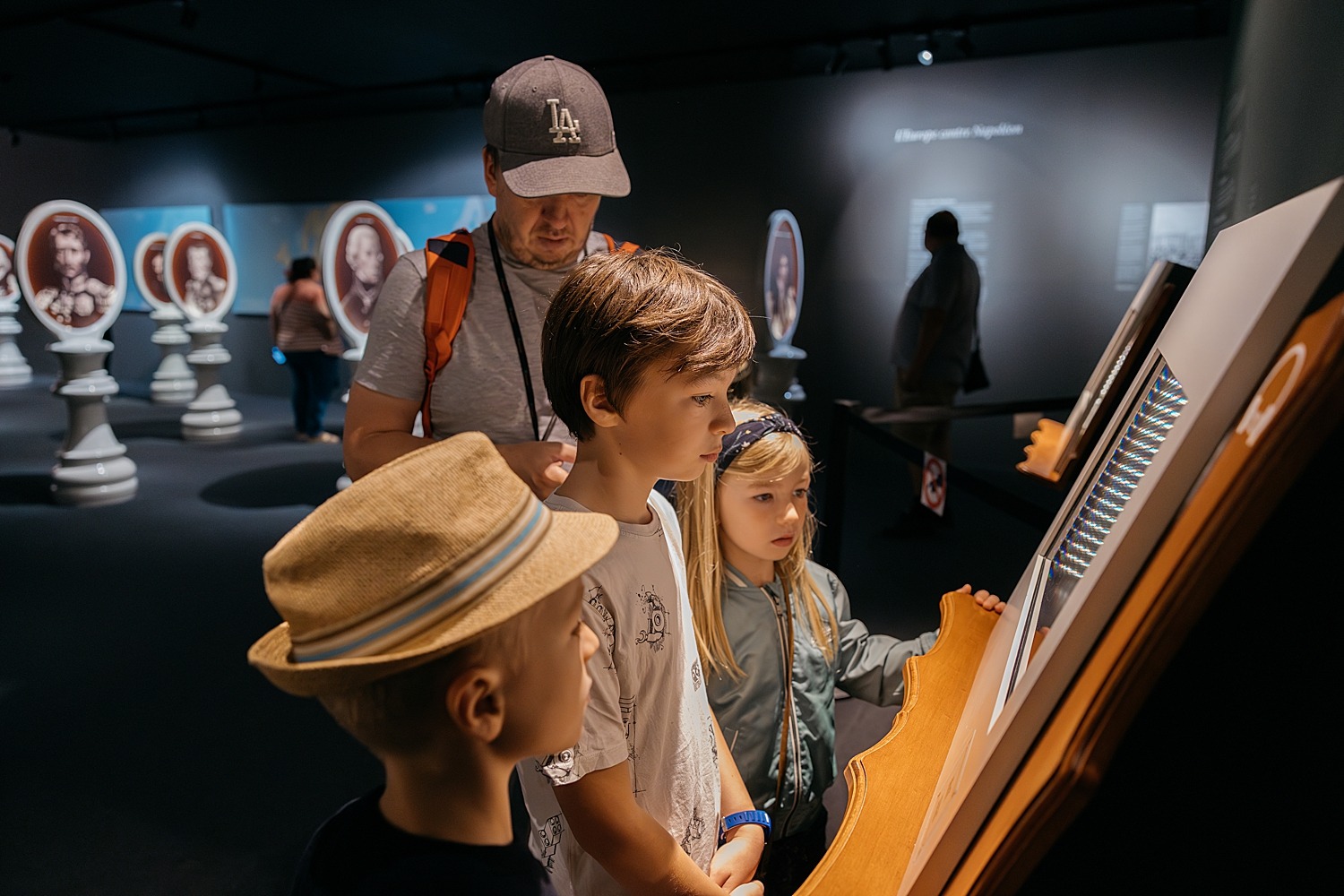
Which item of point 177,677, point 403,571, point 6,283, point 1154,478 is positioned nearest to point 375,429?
point 403,571

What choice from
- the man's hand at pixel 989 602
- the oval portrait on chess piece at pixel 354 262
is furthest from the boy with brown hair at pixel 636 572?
the oval portrait on chess piece at pixel 354 262

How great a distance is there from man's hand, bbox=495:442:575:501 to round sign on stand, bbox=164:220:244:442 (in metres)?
7.87

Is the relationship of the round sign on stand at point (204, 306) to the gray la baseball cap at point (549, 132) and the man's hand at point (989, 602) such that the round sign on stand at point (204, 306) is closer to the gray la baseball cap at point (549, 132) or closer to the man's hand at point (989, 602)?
the gray la baseball cap at point (549, 132)

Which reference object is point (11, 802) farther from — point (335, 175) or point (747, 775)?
point (335, 175)

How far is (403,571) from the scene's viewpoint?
0.71 m

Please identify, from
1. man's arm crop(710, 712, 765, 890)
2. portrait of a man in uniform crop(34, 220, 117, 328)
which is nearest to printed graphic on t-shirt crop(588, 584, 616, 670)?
man's arm crop(710, 712, 765, 890)

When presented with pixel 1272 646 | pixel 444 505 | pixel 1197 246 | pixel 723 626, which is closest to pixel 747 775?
pixel 723 626

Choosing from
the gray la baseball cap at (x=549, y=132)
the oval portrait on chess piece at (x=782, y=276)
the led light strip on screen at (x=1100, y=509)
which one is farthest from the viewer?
the oval portrait on chess piece at (x=782, y=276)

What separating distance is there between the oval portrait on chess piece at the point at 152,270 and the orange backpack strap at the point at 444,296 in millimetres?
9482

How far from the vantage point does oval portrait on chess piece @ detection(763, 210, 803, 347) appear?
6.19 metres

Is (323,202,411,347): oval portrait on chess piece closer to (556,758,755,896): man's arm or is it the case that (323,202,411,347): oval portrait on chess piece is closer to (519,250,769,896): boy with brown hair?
(519,250,769,896): boy with brown hair

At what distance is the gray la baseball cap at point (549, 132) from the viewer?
5.55 ft

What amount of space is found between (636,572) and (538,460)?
51cm

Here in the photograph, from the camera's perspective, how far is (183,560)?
495cm
